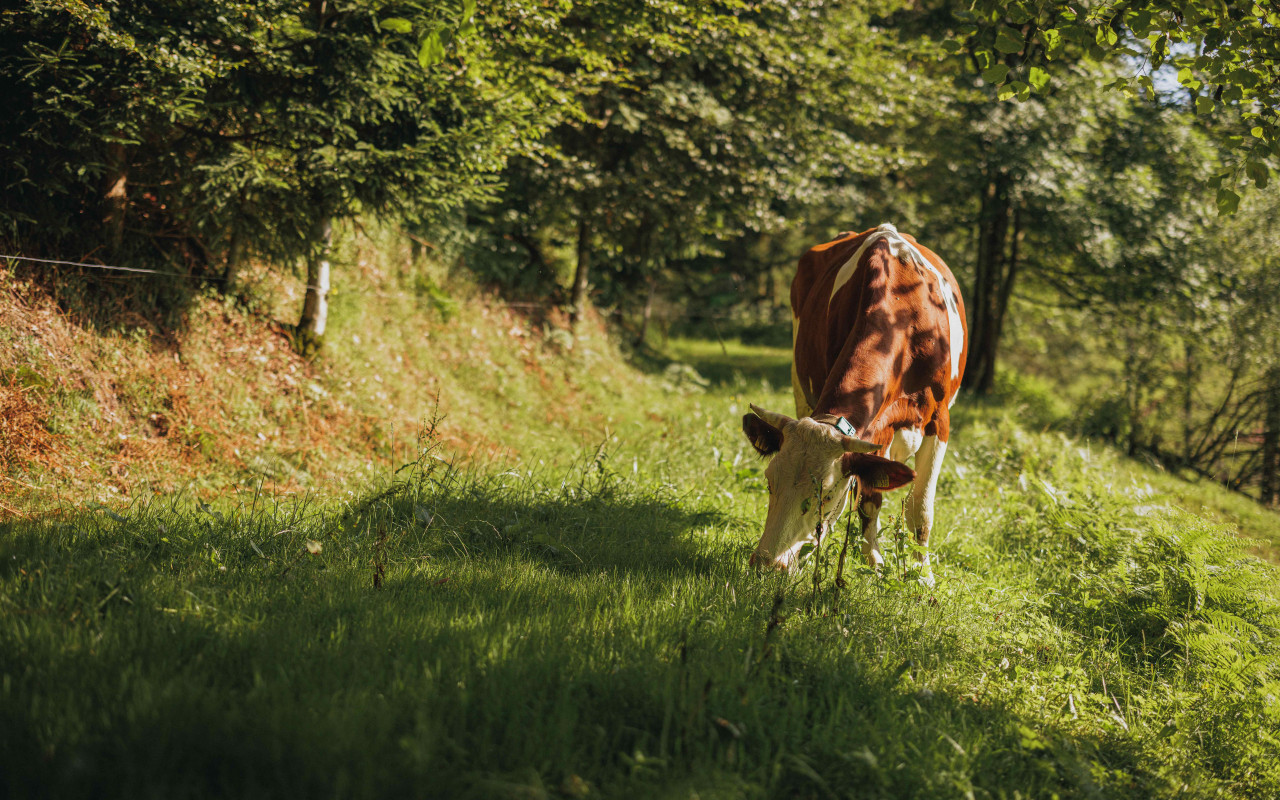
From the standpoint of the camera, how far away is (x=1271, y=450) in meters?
11.5

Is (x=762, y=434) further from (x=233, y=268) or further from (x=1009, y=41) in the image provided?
(x=233, y=268)

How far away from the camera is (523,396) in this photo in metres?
10.3

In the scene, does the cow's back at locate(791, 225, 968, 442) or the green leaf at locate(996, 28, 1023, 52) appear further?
the cow's back at locate(791, 225, 968, 442)

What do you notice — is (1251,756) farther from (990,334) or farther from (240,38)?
→ (990,334)

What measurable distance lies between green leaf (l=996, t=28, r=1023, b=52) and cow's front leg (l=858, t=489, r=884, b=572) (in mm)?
2574

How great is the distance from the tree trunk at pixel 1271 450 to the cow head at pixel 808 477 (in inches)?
429

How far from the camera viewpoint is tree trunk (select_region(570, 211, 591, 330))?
1303cm

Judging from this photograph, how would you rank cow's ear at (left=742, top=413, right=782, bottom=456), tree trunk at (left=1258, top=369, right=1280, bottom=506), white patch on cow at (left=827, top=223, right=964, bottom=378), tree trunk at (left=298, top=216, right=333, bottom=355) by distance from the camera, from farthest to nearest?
1. tree trunk at (left=1258, top=369, right=1280, bottom=506)
2. tree trunk at (left=298, top=216, right=333, bottom=355)
3. white patch on cow at (left=827, top=223, right=964, bottom=378)
4. cow's ear at (left=742, top=413, right=782, bottom=456)

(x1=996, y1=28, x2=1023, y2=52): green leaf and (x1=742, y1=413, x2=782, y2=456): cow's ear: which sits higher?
(x1=996, y1=28, x2=1023, y2=52): green leaf

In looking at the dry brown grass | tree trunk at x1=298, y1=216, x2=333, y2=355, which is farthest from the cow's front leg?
tree trunk at x1=298, y1=216, x2=333, y2=355

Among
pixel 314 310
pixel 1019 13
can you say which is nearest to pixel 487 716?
pixel 1019 13

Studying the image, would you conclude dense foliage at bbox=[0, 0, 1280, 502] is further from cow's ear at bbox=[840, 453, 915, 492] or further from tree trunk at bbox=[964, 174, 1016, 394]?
cow's ear at bbox=[840, 453, 915, 492]

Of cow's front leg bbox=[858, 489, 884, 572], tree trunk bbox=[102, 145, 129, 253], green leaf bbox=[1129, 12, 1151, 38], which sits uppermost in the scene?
green leaf bbox=[1129, 12, 1151, 38]

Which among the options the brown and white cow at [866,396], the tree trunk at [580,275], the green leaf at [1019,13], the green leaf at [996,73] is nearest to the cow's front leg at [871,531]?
the brown and white cow at [866,396]
